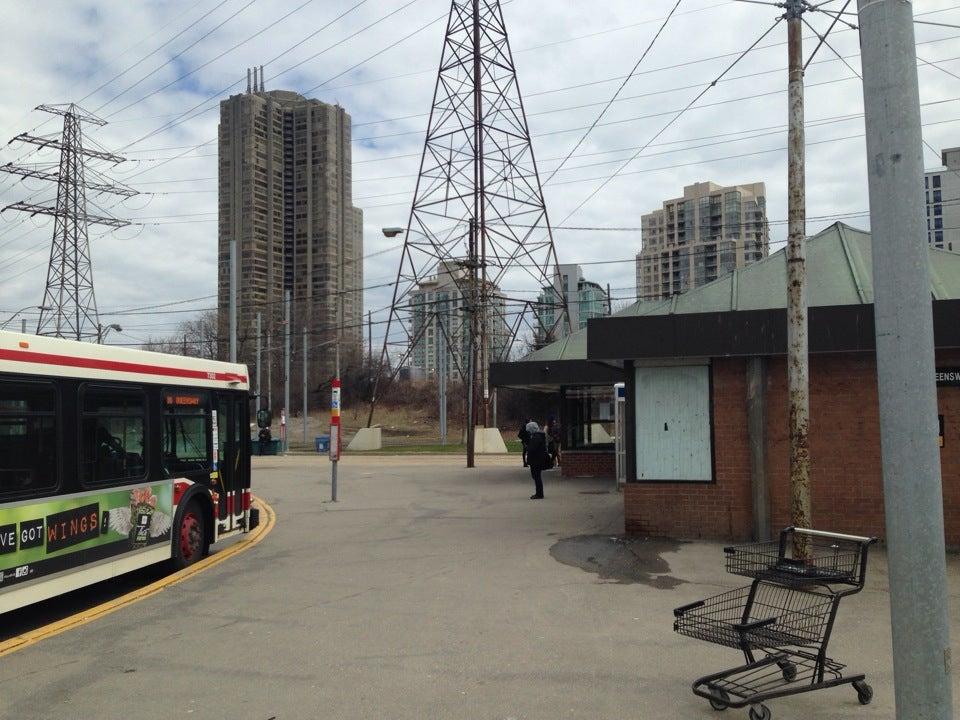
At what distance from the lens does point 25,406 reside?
7.22 m

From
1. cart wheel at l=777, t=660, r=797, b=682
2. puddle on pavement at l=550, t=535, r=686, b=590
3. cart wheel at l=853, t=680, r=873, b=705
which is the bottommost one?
puddle on pavement at l=550, t=535, r=686, b=590

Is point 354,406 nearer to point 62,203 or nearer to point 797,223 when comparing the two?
point 62,203

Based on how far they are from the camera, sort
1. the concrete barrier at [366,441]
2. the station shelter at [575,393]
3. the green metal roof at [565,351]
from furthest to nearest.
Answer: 1. the concrete barrier at [366,441]
2. the green metal roof at [565,351]
3. the station shelter at [575,393]

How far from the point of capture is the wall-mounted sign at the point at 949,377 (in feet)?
33.8

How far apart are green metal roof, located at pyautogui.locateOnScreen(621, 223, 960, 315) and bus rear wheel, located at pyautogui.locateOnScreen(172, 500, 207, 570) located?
23.4 ft

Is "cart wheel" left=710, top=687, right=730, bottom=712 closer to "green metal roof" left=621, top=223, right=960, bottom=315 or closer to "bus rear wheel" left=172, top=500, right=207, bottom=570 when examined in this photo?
"bus rear wheel" left=172, top=500, right=207, bottom=570

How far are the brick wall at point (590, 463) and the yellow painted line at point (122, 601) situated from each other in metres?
11.0

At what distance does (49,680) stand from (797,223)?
8.13m

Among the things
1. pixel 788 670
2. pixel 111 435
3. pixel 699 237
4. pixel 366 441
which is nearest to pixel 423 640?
pixel 788 670

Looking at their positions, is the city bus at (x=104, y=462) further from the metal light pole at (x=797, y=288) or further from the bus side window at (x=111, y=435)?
the metal light pole at (x=797, y=288)

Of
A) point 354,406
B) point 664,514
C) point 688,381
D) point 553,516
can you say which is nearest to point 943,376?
point 688,381

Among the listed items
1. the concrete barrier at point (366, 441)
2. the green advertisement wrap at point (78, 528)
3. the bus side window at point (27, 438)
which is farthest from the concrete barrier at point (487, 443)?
the bus side window at point (27, 438)

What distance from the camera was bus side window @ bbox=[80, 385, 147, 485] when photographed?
26.3 ft

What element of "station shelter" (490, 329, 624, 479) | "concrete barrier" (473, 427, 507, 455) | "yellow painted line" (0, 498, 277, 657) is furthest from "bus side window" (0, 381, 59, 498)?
"concrete barrier" (473, 427, 507, 455)
